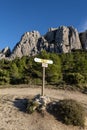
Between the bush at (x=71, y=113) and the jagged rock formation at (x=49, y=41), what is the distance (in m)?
86.1

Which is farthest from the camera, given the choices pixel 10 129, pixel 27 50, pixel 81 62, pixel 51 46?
pixel 27 50

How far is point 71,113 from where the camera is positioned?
1538cm

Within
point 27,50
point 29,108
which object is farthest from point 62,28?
point 29,108

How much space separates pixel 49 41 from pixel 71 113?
96.4 meters

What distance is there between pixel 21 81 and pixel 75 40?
82308 millimetres

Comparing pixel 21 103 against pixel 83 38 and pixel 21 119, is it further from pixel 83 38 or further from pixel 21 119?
pixel 83 38

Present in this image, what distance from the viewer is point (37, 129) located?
1455 centimetres

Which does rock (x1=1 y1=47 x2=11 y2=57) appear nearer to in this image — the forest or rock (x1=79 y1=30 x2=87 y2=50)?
rock (x1=79 y1=30 x2=87 y2=50)

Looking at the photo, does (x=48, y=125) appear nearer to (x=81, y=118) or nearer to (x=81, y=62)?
(x=81, y=118)

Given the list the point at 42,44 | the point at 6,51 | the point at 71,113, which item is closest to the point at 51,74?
the point at 71,113

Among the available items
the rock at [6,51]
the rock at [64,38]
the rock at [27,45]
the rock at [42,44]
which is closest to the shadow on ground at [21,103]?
the rock at [64,38]

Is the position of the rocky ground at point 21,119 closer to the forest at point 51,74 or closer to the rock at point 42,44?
the forest at point 51,74

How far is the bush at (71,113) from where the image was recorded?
15.3 meters

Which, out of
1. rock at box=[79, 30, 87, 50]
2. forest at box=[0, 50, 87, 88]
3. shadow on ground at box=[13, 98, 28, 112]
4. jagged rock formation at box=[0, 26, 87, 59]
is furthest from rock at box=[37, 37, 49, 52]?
shadow on ground at box=[13, 98, 28, 112]
